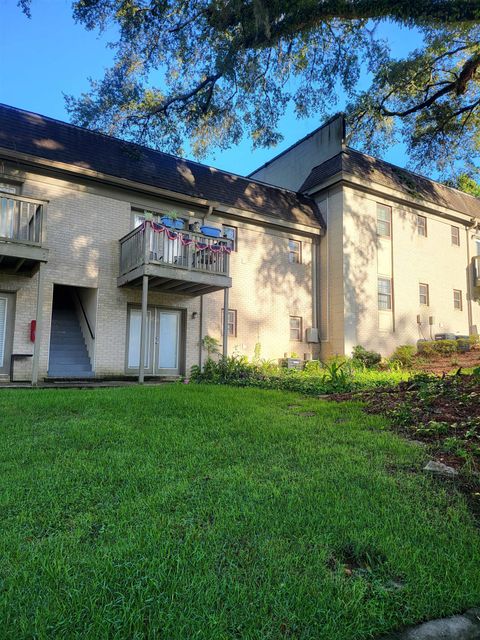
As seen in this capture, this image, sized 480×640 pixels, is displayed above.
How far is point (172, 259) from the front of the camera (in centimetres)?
1206

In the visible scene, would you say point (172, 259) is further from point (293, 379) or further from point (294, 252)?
point (294, 252)

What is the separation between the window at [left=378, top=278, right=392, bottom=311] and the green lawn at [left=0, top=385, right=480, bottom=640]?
13143 mm

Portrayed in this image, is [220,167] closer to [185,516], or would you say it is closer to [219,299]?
[219,299]

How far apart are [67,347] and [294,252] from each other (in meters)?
8.78

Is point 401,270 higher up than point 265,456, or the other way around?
point 401,270

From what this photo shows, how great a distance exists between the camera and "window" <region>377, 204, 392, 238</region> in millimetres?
17734

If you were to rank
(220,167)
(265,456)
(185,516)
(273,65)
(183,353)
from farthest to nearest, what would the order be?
(220,167) < (183,353) < (273,65) < (265,456) < (185,516)

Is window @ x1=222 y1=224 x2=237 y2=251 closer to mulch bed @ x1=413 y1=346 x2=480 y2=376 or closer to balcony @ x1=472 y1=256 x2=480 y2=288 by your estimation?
mulch bed @ x1=413 y1=346 x2=480 y2=376

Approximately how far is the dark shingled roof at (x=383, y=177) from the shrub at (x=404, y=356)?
548 centimetres

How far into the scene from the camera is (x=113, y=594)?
2174 millimetres

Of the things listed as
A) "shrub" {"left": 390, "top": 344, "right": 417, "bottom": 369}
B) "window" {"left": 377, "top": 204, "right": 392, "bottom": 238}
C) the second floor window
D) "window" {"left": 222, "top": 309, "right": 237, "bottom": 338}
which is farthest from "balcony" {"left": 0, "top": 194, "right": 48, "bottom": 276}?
→ "window" {"left": 377, "top": 204, "right": 392, "bottom": 238}

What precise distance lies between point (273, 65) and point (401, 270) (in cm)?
1025

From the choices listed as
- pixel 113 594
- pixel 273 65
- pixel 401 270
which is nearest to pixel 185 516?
pixel 113 594

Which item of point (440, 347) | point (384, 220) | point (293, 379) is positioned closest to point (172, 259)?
point (293, 379)
